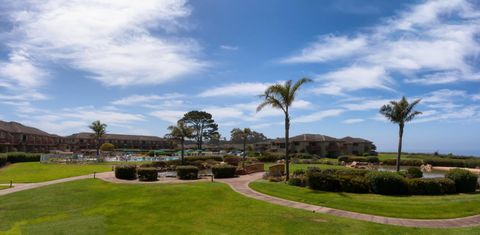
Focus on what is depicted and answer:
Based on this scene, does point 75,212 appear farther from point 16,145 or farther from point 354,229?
point 16,145

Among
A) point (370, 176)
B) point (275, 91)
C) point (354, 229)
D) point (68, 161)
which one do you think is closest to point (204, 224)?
point (354, 229)

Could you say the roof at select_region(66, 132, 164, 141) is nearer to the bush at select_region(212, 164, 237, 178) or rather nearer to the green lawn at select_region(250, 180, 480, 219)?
the bush at select_region(212, 164, 237, 178)

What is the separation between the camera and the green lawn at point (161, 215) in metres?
14.8

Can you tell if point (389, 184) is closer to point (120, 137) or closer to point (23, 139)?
point (23, 139)

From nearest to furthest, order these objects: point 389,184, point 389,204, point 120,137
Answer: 1. point 389,204
2. point 389,184
3. point 120,137

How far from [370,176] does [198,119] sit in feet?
336

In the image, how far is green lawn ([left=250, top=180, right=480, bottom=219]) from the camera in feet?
54.3

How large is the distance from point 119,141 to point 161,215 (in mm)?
121654

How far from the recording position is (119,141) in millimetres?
133250

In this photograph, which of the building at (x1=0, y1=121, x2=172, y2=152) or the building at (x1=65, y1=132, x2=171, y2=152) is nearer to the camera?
the building at (x1=0, y1=121, x2=172, y2=152)

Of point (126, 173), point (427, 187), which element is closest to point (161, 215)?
point (126, 173)

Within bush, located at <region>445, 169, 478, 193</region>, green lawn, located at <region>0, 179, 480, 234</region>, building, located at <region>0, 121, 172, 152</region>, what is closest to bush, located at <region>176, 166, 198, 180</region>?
green lawn, located at <region>0, 179, 480, 234</region>

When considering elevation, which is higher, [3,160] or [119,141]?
[119,141]

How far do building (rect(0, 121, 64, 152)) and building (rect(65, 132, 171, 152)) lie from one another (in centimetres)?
1434
